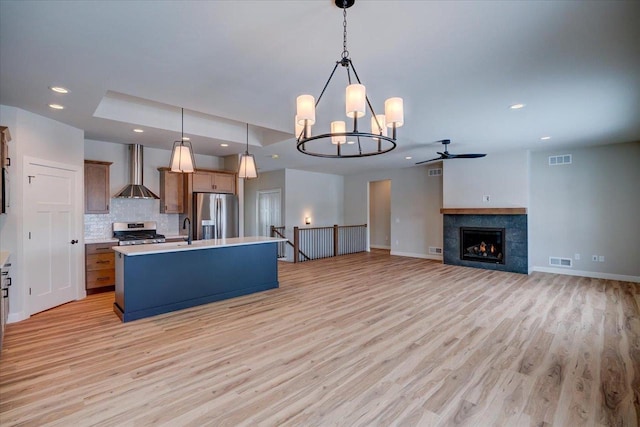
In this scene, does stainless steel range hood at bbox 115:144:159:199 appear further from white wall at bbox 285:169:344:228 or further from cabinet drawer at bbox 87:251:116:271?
white wall at bbox 285:169:344:228

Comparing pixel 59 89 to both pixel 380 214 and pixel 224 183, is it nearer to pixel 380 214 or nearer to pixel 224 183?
pixel 224 183

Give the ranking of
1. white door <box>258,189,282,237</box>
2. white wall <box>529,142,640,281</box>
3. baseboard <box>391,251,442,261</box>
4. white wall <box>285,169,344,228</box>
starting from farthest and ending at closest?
white door <box>258,189,282,237</box> → white wall <box>285,169,344,228</box> → baseboard <box>391,251,442,261</box> → white wall <box>529,142,640,281</box>

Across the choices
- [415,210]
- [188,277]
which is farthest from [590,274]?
[188,277]

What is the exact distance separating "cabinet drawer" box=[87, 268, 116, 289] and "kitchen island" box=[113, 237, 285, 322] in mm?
1287

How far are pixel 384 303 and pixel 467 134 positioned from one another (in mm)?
3095

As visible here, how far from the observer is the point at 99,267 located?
17.0 ft

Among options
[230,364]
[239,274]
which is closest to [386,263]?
[239,274]

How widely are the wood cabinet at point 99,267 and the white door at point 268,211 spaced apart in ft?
16.2

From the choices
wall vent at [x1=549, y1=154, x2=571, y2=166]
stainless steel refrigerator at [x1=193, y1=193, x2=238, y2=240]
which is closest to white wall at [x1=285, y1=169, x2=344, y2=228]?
stainless steel refrigerator at [x1=193, y1=193, x2=238, y2=240]

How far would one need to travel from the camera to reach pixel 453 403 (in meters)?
2.24

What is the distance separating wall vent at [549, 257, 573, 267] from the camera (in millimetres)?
6457

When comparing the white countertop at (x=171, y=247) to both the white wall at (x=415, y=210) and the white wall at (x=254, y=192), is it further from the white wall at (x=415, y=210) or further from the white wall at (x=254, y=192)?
the white wall at (x=415, y=210)

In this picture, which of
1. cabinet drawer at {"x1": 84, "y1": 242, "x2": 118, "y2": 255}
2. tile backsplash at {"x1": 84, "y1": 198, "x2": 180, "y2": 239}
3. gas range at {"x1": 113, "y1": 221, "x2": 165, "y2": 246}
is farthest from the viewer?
tile backsplash at {"x1": 84, "y1": 198, "x2": 180, "y2": 239}

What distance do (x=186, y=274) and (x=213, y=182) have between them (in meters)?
2.79
